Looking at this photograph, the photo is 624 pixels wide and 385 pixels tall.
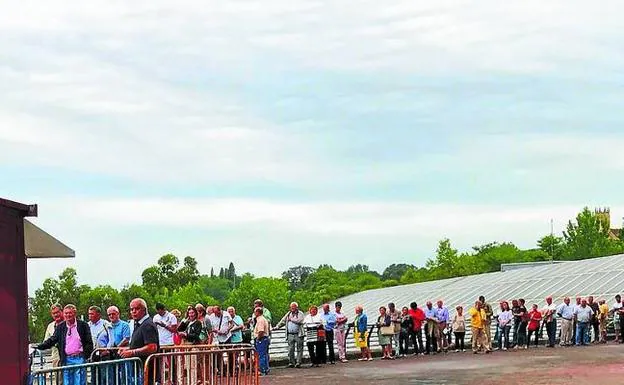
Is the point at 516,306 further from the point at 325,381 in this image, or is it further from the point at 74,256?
the point at 74,256

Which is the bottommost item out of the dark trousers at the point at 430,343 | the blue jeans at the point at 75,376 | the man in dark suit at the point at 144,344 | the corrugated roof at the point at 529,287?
the dark trousers at the point at 430,343

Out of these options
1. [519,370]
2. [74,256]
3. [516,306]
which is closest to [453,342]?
[516,306]

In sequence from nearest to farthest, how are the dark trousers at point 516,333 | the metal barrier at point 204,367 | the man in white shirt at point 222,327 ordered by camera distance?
1. the metal barrier at point 204,367
2. the man in white shirt at point 222,327
3. the dark trousers at point 516,333

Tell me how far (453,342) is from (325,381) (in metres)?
12.8

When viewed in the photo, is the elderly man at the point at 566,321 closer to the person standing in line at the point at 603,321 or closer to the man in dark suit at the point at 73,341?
the person standing in line at the point at 603,321

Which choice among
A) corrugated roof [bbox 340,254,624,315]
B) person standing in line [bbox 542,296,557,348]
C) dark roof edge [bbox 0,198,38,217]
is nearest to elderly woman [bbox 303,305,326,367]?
person standing in line [bbox 542,296,557,348]

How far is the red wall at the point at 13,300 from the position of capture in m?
11.1

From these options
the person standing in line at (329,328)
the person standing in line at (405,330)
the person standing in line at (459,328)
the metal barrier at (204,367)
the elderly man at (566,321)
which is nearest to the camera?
the metal barrier at (204,367)

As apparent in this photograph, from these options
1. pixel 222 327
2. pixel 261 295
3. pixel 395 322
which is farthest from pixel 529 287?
pixel 222 327

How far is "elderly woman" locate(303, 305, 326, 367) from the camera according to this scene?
1078 inches

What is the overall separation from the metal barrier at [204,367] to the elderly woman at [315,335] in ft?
33.8

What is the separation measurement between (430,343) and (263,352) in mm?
7888

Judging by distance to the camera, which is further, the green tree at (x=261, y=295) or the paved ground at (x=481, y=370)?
the green tree at (x=261, y=295)

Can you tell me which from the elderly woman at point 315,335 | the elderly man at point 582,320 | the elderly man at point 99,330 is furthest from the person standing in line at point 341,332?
the elderly man at point 99,330
